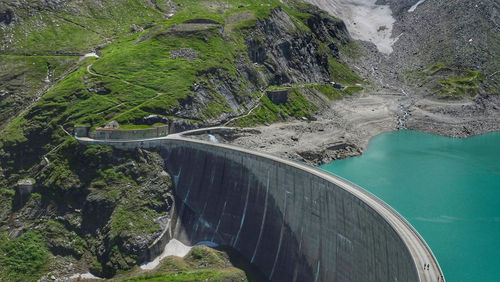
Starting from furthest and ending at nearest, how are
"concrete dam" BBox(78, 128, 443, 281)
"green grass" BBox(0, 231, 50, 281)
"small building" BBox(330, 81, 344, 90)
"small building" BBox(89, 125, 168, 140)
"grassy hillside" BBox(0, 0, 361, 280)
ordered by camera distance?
"small building" BBox(330, 81, 344, 90)
"small building" BBox(89, 125, 168, 140)
"grassy hillside" BBox(0, 0, 361, 280)
"green grass" BBox(0, 231, 50, 281)
"concrete dam" BBox(78, 128, 443, 281)

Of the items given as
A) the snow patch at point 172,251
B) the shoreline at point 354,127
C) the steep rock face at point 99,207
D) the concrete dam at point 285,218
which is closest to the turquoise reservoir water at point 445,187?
the shoreline at point 354,127

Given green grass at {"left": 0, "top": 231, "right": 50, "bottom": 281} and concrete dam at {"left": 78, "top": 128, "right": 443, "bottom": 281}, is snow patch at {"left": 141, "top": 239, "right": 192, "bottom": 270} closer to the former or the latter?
concrete dam at {"left": 78, "top": 128, "right": 443, "bottom": 281}

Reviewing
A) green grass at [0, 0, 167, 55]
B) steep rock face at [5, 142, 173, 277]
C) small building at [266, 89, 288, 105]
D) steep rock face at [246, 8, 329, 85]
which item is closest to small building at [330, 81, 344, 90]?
steep rock face at [246, 8, 329, 85]

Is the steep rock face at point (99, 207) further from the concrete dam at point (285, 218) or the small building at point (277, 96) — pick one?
the small building at point (277, 96)

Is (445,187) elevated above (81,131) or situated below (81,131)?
above

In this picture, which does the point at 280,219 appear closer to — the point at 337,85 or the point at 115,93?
the point at 115,93

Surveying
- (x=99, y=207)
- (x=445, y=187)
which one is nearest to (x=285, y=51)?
(x=445, y=187)

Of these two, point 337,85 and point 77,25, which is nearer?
point 77,25
